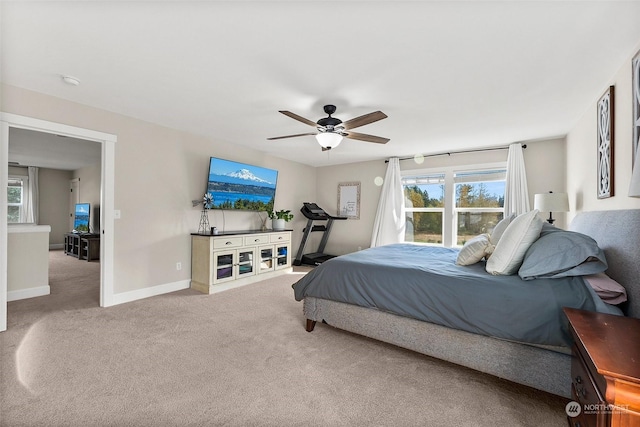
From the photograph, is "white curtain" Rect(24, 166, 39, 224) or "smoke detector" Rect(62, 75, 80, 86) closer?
"smoke detector" Rect(62, 75, 80, 86)

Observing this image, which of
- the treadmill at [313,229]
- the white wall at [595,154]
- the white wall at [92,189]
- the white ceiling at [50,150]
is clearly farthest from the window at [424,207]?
the white wall at [92,189]

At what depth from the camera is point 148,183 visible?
142 inches

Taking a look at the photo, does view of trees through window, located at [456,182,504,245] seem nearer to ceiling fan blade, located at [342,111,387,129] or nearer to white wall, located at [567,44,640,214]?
white wall, located at [567,44,640,214]

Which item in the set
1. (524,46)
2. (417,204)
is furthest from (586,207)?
(417,204)

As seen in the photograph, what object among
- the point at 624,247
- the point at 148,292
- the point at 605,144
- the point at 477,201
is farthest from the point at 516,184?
the point at 148,292

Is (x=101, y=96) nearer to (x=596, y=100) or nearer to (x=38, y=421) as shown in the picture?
(x=38, y=421)

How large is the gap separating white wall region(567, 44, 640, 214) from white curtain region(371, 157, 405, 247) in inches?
98.2

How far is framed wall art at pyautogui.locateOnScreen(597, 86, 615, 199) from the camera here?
7.30 ft

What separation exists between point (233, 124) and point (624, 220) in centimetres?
386

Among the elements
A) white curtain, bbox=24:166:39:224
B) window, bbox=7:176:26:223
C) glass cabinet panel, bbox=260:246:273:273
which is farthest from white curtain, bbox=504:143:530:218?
window, bbox=7:176:26:223

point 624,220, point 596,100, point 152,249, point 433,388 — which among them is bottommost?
point 433,388

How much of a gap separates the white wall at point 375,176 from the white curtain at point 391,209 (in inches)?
8.6

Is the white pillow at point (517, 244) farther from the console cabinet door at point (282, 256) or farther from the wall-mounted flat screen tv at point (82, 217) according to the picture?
the wall-mounted flat screen tv at point (82, 217)

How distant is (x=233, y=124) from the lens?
364cm
